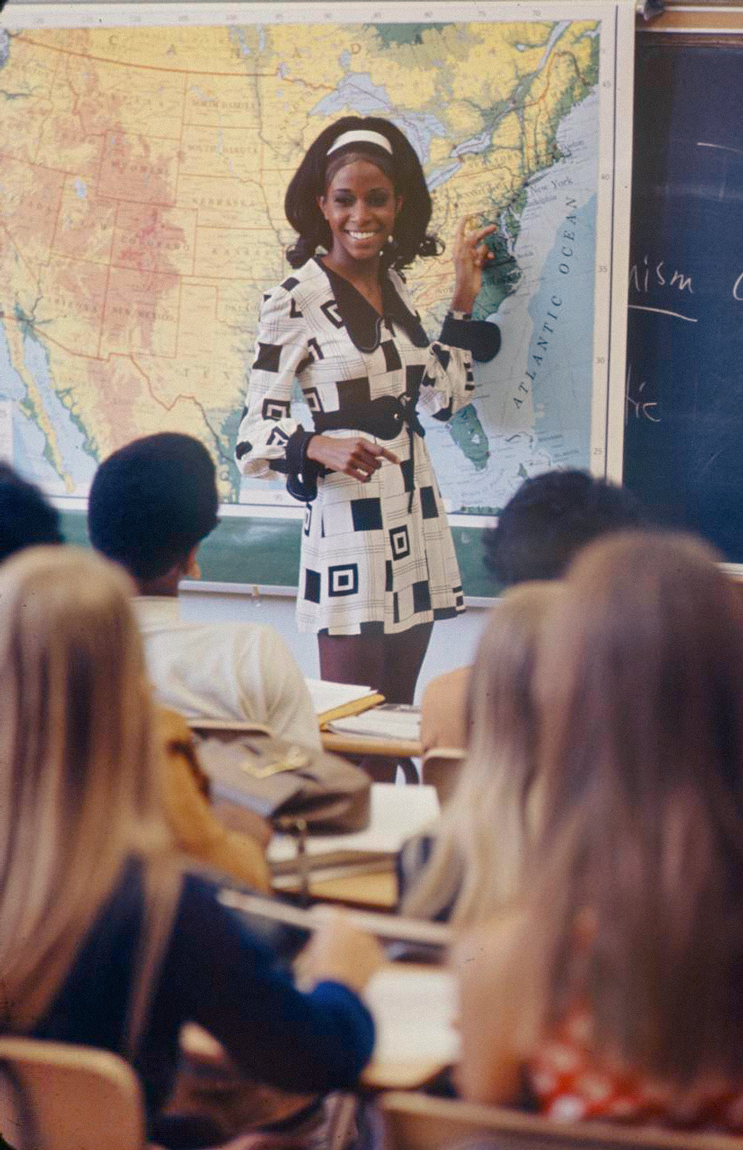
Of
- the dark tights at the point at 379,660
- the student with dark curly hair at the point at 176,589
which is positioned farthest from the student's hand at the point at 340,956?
the dark tights at the point at 379,660

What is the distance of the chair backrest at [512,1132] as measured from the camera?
2.73ft

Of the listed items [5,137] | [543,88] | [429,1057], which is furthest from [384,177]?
[429,1057]

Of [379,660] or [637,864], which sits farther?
[379,660]

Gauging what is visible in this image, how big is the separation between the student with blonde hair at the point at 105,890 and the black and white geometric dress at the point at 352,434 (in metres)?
1.85

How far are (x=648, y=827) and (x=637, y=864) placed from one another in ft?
0.10

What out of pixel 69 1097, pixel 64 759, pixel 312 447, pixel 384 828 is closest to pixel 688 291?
pixel 312 447

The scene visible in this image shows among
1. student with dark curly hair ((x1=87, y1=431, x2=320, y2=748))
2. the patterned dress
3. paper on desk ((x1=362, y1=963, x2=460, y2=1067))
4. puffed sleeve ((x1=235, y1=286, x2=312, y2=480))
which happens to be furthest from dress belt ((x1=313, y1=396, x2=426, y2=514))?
the patterned dress

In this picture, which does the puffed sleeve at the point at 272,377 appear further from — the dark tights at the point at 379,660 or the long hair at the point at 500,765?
the long hair at the point at 500,765

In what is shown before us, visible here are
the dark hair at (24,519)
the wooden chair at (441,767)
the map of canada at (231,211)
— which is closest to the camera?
the dark hair at (24,519)

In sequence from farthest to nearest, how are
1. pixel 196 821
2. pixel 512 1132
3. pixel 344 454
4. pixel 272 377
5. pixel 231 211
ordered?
pixel 231 211 < pixel 272 377 < pixel 344 454 < pixel 196 821 < pixel 512 1132

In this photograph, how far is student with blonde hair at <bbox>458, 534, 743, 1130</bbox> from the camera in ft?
2.79

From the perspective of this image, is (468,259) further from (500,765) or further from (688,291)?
(500,765)

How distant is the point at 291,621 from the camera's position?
3.57 metres

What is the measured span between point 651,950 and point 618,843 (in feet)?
0.27
